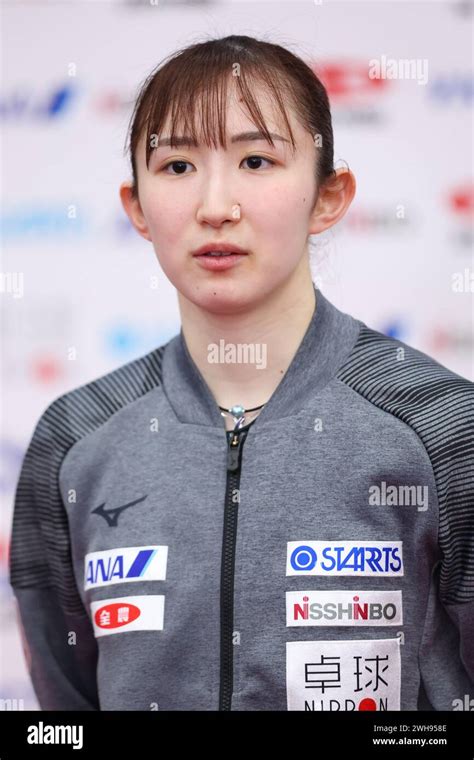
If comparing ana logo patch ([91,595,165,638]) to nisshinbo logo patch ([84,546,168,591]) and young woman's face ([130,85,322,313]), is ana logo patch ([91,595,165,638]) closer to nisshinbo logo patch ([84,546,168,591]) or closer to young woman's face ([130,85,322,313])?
nisshinbo logo patch ([84,546,168,591])

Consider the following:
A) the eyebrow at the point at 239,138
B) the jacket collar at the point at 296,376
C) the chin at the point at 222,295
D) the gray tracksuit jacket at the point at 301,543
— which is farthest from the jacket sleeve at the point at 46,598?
the eyebrow at the point at 239,138

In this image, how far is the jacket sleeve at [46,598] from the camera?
1642mm

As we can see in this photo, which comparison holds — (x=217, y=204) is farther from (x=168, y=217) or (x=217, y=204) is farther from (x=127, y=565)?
(x=127, y=565)

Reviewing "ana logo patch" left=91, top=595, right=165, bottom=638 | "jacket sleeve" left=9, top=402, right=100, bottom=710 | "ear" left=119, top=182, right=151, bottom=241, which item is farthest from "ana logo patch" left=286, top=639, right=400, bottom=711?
"ear" left=119, top=182, right=151, bottom=241

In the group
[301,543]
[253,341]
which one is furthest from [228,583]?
[253,341]

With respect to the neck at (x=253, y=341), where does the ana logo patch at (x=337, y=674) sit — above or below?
below

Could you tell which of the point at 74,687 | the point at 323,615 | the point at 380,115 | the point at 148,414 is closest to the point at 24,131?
the point at 380,115

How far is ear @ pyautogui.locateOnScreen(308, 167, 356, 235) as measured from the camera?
1.52m

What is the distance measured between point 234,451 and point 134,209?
390 mm

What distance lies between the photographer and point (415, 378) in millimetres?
1464

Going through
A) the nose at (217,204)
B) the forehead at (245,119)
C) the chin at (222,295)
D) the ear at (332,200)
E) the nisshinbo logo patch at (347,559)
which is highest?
the forehead at (245,119)

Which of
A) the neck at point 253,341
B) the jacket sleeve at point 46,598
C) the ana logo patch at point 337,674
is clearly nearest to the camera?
the ana logo patch at point 337,674

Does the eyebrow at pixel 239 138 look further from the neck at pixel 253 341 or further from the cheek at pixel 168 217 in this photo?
the neck at pixel 253 341
